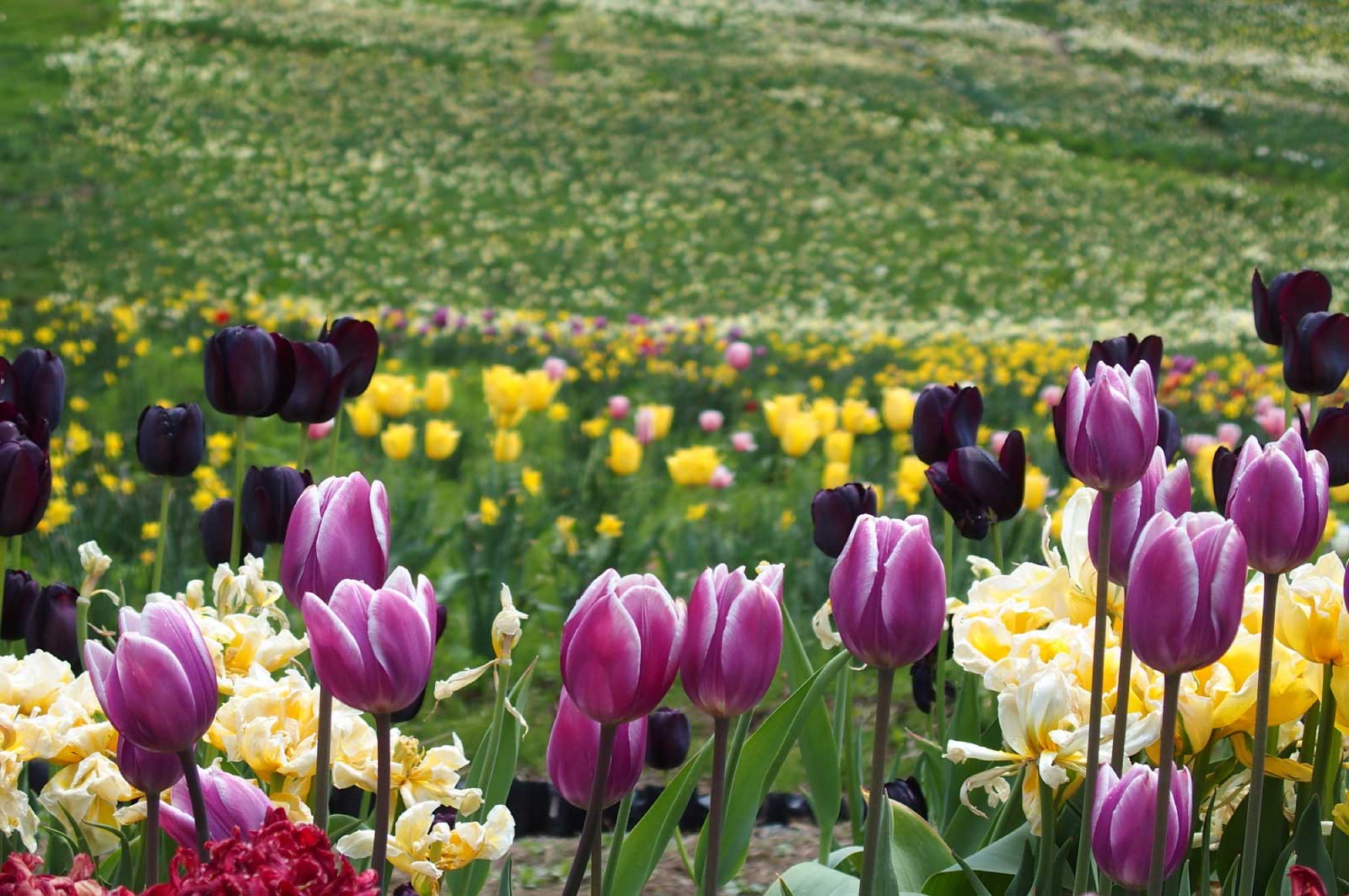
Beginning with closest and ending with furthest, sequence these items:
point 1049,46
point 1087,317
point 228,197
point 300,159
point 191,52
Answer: point 1087,317, point 228,197, point 300,159, point 191,52, point 1049,46

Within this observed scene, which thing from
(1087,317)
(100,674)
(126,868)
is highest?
(100,674)

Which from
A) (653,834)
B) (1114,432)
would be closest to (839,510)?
(653,834)

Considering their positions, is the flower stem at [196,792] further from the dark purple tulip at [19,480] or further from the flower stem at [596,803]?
the dark purple tulip at [19,480]

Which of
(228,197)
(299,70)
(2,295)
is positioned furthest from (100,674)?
(299,70)

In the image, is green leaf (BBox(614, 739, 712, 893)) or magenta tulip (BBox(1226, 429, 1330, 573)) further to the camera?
green leaf (BBox(614, 739, 712, 893))

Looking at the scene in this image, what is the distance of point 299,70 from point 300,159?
4896 mm

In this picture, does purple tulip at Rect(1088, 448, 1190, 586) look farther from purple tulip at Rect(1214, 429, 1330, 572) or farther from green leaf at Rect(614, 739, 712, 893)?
green leaf at Rect(614, 739, 712, 893)

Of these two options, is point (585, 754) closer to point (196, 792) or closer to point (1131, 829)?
point (196, 792)

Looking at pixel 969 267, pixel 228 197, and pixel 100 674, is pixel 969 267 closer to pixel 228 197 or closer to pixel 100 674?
pixel 228 197

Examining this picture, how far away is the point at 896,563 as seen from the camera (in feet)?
3.28

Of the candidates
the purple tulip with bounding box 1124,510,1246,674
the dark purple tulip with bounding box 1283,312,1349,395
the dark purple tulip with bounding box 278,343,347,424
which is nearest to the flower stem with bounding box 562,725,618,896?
the purple tulip with bounding box 1124,510,1246,674

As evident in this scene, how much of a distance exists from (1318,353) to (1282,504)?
83cm

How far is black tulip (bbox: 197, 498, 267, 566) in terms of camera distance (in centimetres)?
187

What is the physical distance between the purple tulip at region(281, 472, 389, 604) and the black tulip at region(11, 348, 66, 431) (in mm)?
869
